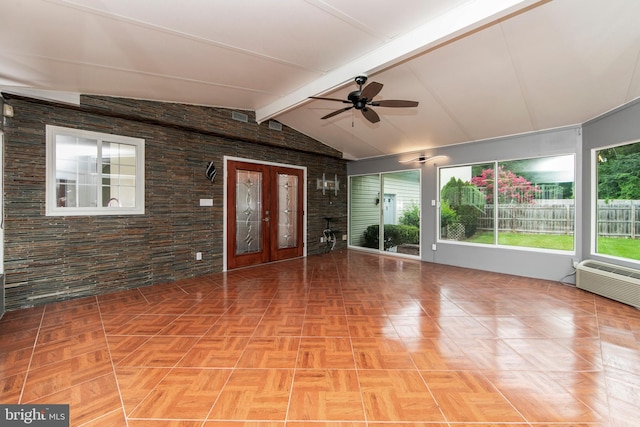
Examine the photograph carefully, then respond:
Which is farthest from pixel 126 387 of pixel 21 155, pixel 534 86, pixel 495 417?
pixel 534 86

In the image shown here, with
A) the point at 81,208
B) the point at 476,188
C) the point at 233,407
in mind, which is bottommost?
the point at 233,407

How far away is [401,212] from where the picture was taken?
22.5 ft

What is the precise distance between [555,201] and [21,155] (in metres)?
7.66

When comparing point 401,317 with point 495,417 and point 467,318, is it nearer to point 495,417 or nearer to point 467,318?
point 467,318

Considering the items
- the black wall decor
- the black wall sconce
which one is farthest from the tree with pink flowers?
the black wall decor

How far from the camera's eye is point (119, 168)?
13.7 feet

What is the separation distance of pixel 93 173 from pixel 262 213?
282 cm

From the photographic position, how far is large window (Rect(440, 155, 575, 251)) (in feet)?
15.3

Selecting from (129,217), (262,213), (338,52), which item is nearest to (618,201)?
(338,52)

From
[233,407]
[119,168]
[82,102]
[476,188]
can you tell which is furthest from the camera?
[476,188]

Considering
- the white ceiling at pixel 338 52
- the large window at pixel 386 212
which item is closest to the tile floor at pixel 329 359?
the white ceiling at pixel 338 52

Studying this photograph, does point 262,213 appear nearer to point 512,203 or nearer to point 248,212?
point 248,212

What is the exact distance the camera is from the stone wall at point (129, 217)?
339 centimetres

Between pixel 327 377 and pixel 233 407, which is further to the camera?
pixel 327 377
